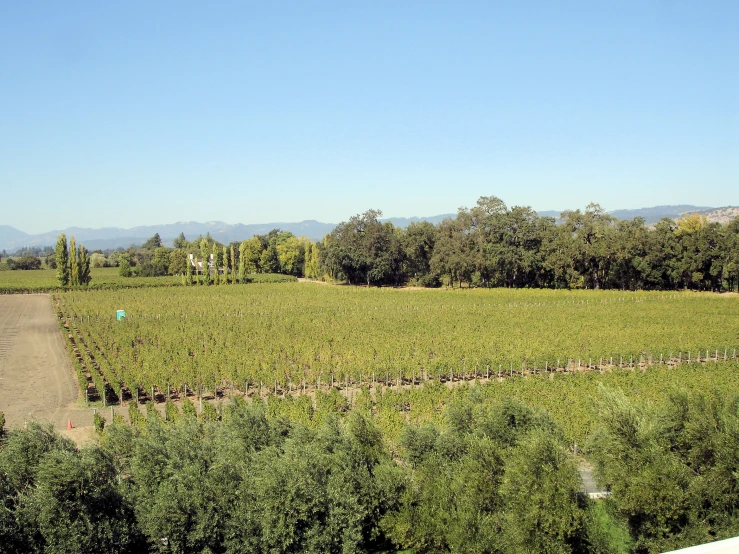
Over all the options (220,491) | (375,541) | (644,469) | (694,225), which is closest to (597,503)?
(644,469)

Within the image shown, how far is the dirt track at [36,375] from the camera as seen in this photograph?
23375 mm

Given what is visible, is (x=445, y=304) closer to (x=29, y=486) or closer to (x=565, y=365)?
(x=565, y=365)

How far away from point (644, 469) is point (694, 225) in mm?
66643

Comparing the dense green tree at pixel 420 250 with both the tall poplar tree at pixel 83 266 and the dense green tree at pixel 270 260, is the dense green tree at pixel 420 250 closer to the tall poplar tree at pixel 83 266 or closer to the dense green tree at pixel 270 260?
the dense green tree at pixel 270 260

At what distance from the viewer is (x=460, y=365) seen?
98.2 feet

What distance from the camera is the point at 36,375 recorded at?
3012 cm

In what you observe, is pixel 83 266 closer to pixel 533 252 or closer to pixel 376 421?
pixel 533 252

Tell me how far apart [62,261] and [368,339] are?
62077mm

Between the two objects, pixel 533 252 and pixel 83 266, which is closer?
pixel 533 252

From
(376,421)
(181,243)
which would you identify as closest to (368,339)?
(376,421)

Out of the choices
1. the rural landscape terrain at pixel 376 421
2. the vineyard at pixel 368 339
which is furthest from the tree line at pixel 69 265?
the vineyard at pixel 368 339

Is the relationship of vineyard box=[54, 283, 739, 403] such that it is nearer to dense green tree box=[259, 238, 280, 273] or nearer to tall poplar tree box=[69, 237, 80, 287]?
tall poplar tree box=[69, 237, 80, 287]

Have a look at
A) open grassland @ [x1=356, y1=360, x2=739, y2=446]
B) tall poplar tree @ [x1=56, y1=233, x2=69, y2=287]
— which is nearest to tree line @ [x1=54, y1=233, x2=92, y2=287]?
tall poplar tree @ [x1=56, y1=233, x2=69, y2=287]

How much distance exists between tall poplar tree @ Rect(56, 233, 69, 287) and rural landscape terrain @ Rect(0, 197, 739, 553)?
1702 cm
